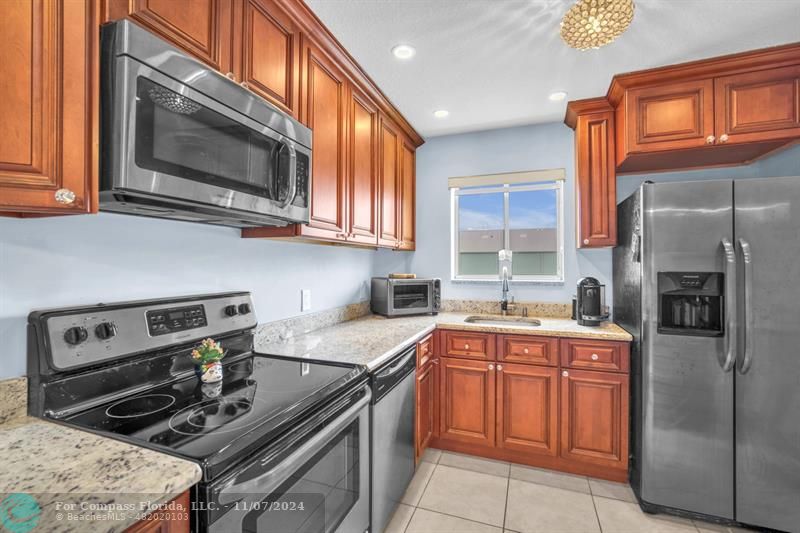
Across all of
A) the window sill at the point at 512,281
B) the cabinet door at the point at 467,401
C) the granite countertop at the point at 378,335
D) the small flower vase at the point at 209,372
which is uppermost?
the window sill at the point at 512,281

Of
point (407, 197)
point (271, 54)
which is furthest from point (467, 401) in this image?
point (271, 54)

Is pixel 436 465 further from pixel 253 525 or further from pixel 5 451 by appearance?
pixel 5 451

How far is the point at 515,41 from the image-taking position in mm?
1844

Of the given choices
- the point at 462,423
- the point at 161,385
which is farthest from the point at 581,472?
the point at 161,385

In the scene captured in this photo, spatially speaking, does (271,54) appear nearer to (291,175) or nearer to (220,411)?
(291,175)

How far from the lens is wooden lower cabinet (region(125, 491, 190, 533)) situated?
66cm

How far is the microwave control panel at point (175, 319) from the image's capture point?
1247mm

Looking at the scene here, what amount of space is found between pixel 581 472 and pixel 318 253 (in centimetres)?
219

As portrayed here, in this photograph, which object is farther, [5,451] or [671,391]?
[671,391]

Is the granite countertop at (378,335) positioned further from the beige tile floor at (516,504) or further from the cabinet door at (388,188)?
the beige tile floor at (516,504)

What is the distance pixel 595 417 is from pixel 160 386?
2.32m

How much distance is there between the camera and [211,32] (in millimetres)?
1214

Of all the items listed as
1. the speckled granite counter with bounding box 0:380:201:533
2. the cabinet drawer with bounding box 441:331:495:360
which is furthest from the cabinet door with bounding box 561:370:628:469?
the speckled granite counter with bounding box 0:380:201:533

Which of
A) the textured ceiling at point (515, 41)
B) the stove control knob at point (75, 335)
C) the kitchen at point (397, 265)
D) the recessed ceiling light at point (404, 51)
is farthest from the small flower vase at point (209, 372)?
the recessed ceiling light at point (404, 51)
